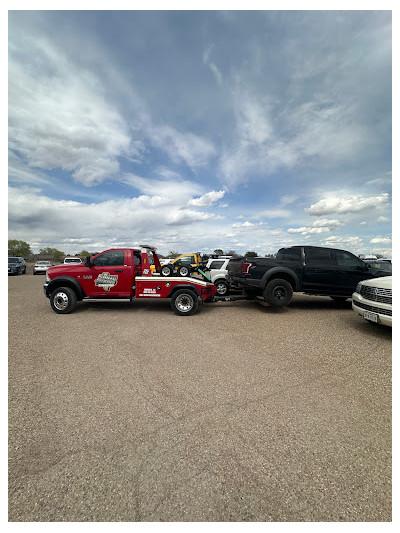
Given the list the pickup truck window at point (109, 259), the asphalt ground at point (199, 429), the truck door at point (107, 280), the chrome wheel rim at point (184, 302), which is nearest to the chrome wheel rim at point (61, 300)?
the truck door at point (107, 280)

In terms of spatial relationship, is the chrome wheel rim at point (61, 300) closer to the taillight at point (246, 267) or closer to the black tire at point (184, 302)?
the black tire at point (184, 302)

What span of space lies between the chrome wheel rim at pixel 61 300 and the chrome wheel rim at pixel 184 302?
329cm

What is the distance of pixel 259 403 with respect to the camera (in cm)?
270

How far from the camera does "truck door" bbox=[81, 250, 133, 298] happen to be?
678cm

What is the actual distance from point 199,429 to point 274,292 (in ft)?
16.6

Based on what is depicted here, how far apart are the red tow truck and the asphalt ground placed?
1.99 metres

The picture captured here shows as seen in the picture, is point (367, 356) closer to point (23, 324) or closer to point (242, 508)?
point (242, 508)

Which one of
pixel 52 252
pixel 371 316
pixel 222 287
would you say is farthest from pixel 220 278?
pixel 52 252

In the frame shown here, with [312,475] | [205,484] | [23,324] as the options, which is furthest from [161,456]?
[23,324]

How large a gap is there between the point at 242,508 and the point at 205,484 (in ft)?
0.96

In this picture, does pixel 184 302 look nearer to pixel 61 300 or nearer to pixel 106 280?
pixel 106 280

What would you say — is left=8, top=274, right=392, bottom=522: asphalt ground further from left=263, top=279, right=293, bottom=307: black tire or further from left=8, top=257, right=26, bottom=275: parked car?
left=8, top=257, right=26, bottom=275: parked car

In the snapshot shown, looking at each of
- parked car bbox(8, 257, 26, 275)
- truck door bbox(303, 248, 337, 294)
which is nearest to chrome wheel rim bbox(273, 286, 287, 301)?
truck door bbox(303, 248, 337, 294)

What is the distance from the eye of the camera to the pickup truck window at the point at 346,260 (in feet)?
24.0
